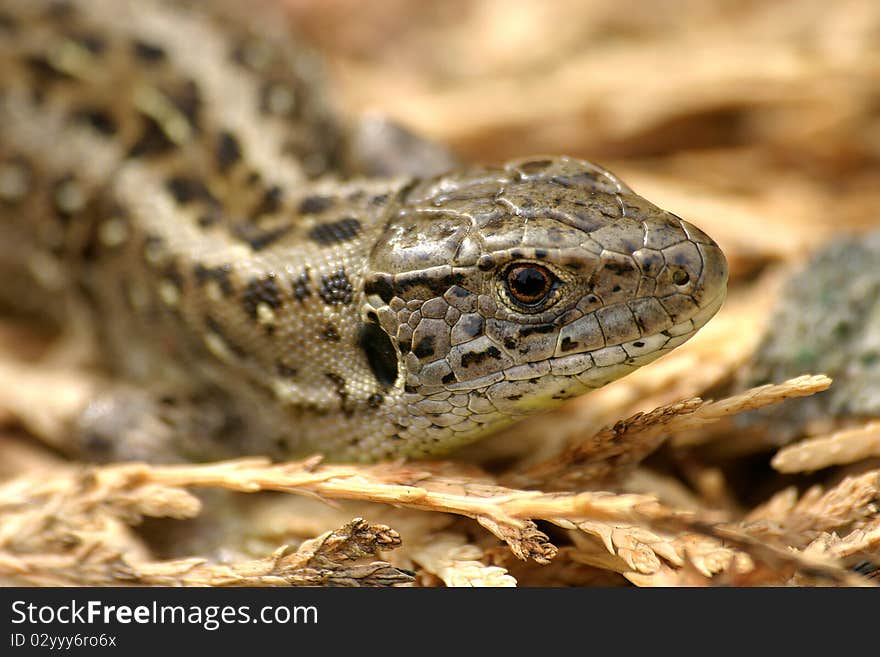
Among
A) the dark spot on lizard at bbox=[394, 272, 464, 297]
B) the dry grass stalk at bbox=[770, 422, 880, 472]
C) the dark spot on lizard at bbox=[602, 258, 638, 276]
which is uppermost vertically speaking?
the dark spot on lizard at bbox=[394, 272, 464, 297]

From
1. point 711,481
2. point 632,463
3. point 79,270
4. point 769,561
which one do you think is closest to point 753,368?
point 711,481

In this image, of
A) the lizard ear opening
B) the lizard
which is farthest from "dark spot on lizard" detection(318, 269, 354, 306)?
the lizard ear opening

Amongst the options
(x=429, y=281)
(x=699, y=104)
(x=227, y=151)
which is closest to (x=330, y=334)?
(x=429, y=281)

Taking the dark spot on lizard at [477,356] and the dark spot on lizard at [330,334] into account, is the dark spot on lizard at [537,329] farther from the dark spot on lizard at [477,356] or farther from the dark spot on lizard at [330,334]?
the dark spot on lizard at [330,334]

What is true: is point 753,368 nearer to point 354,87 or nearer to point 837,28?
point 837,28

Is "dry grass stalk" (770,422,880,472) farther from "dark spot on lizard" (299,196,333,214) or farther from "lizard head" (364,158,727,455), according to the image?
"dark spot on lizard" (299,196,333,214)

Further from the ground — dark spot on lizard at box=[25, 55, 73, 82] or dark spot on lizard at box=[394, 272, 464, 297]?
dark spot on lizard at box=[25, 55, 73, 82]

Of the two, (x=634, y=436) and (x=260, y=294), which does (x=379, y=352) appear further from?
(x=634, y=436)
